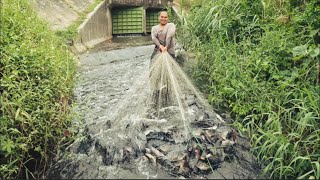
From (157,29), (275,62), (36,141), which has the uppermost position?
(157,29)

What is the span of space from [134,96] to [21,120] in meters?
2.74

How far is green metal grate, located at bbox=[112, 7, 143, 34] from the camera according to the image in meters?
16.4

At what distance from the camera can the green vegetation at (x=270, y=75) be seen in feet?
14.5

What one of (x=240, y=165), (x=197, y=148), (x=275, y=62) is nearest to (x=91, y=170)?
(x=197, y=148)

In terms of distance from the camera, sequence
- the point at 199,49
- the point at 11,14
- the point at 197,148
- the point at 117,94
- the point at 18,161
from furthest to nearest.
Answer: the point at 199,49
the point at 117,94
the point at 11,14
the point at 197,148
the point at 18,161

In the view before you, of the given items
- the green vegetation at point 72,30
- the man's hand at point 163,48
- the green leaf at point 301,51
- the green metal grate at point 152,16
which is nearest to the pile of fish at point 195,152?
the green leaf at point 301,51

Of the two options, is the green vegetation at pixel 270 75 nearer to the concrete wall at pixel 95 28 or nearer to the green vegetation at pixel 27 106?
the green vegetation at pixel 27 106

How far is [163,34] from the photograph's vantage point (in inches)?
267

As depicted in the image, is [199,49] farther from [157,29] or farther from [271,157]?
[271,157]

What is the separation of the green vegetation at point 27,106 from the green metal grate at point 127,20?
10350 mm

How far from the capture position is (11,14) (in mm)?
6570

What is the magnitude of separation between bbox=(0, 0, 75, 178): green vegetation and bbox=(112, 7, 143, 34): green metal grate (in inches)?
407

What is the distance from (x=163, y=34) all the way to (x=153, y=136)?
2.56 meters

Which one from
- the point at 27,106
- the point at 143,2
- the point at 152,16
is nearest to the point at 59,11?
the point at 143,2
